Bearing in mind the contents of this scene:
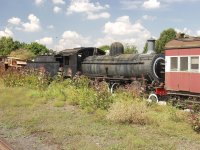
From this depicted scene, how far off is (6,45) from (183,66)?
7796 centimetres

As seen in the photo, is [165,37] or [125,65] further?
[165,37]

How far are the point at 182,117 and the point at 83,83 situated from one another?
7712 millimetres

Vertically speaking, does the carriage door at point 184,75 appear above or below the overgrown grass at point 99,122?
above

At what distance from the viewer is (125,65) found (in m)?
21.4

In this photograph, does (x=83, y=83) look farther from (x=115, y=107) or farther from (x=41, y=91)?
(x=115, y=107)

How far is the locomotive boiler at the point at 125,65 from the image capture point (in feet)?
63.5

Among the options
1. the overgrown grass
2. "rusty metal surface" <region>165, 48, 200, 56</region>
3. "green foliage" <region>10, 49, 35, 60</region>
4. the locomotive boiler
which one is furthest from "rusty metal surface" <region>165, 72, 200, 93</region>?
"green foliage" <region>10, 49, 35, 60</region>

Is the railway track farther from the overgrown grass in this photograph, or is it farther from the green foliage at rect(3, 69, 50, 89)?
the green foliage at rect(3, 69, 50, 89)

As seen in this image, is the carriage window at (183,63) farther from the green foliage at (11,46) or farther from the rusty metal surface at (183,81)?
the green foliage at (11,46)

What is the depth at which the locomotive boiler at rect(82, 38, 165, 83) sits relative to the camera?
19.3 meters

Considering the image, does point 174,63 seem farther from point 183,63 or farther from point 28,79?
point 28,79

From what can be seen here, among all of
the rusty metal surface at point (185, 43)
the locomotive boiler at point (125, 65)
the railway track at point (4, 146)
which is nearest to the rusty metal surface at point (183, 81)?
the rusty metal surface at point (185, 43)

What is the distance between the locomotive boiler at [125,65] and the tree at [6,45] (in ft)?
217

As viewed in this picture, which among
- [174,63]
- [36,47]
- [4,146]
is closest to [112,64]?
[174,63]
